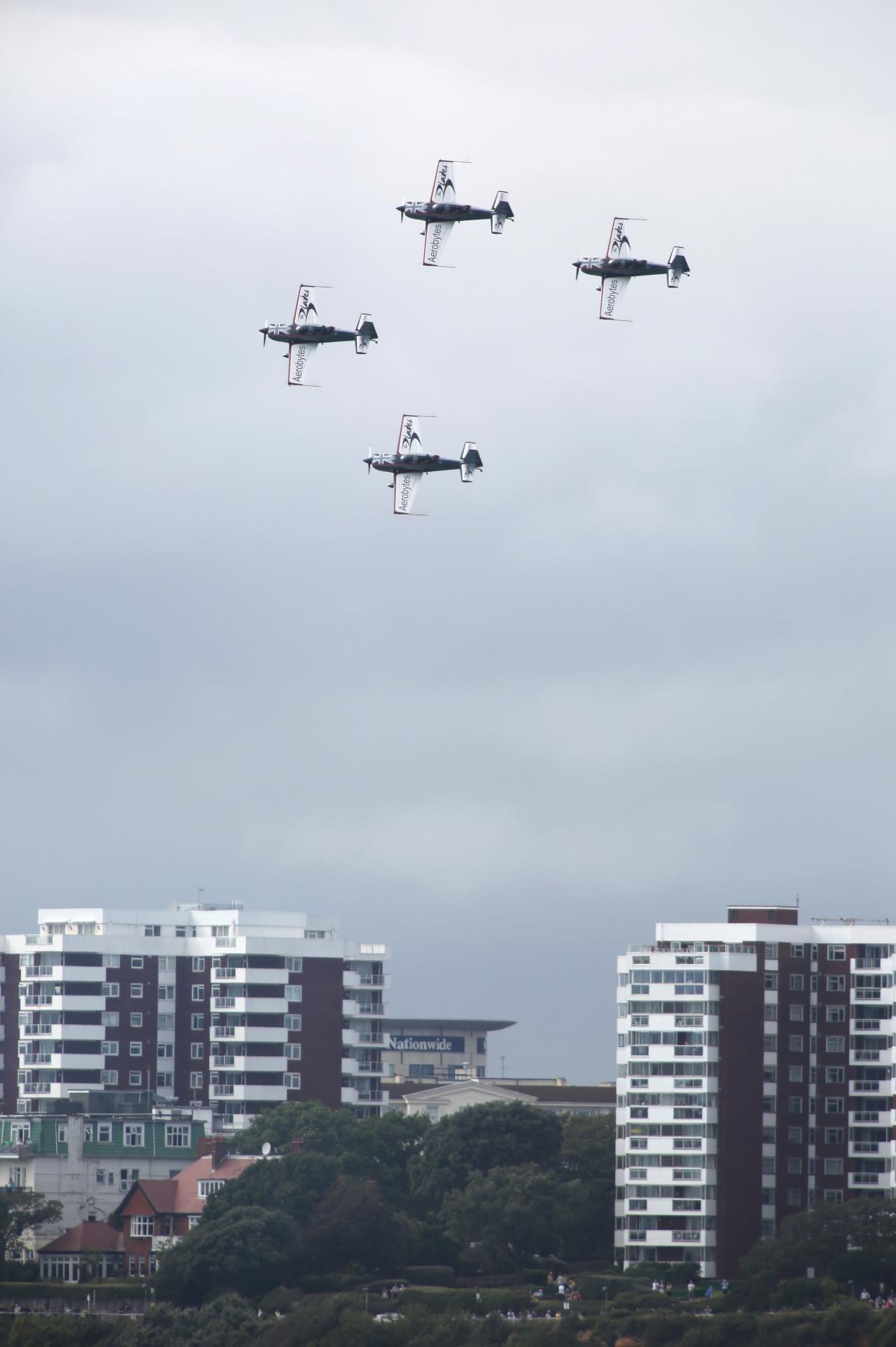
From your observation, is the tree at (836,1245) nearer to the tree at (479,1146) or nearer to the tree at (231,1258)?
the tree at (479,1146)

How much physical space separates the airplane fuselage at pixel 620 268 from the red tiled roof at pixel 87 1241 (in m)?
71.7

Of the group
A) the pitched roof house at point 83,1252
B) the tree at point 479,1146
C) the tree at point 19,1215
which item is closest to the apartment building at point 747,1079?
the tree at point 479,1146

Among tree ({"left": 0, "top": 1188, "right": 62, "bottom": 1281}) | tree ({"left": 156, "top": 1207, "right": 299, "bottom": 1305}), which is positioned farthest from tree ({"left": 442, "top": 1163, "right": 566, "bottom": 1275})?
tree ({"left": 0, "top": 1188, "right": 62, "bottom": 1281})

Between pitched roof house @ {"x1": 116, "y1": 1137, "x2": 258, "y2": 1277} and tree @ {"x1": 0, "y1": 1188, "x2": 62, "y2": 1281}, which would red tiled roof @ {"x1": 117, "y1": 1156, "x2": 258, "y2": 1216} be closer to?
pitched roof house @ {"x1": 116, "y1": 1137, "x2": 258, "y2": 1277}

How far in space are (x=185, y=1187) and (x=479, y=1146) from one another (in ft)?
62.0

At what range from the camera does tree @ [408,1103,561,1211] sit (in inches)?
6373

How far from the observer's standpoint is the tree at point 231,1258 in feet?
463

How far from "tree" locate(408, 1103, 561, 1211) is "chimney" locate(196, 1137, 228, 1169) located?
12383mm

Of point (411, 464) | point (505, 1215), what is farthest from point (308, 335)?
point (505, 1215)

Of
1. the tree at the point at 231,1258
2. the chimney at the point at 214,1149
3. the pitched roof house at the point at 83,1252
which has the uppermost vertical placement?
the chimney at the point at 214,1149

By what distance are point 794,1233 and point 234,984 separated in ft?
208

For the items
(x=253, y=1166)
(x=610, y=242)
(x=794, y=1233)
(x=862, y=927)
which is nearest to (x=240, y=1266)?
(x=253, y=1166)

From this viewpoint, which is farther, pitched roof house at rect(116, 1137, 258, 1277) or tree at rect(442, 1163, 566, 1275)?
pitched roof house at rect(116, 1137, 258, 1277)

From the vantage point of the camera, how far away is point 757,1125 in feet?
525
